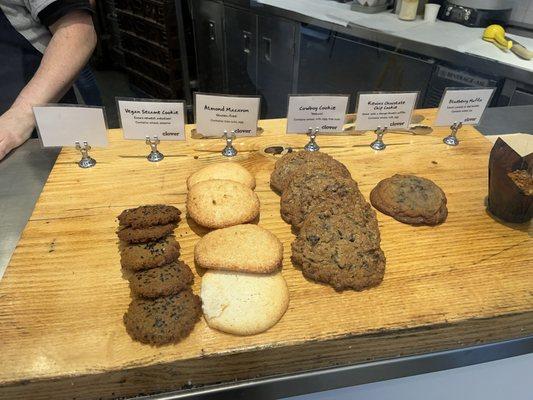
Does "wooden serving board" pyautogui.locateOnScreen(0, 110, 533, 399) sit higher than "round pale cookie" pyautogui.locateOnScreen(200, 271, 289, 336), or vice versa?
"round pale cookie" pyautogui.locateOnScreen(200, 271, 289, 336)

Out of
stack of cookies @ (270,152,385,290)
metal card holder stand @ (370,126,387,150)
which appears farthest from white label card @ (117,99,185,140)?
metal card holder stand @ (370,126,387,150)

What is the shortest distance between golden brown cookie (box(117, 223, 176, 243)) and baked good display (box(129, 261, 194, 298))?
0.08m

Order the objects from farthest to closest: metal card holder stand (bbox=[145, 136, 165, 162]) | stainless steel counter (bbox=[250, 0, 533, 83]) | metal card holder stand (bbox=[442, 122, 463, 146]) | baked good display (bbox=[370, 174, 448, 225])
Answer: stainless steel counter (bbox=[250, 0, 533, 83]) < metal card holder stand (bbox=[442, 122, 463, 146]) < metal card holder stand (bbox=[145, 136, 165, 162]) < baked good display (bbox=[370, 174, 448, 225])

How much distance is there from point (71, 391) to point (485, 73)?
2345 millimetres

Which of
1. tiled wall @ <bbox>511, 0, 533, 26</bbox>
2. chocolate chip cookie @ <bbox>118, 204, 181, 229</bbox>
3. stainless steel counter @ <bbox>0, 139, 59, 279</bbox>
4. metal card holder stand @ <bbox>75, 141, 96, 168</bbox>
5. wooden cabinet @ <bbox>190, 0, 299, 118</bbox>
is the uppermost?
tiled wall @ <bbox>511, 0, 533, 26</bbox>

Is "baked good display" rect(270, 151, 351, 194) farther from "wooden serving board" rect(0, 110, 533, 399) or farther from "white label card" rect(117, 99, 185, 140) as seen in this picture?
"white label card" rect(117, 99, 185, 140)

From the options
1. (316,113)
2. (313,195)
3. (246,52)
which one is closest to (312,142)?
(316,113)

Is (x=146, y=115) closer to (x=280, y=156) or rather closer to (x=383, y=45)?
(x=280, y=156)

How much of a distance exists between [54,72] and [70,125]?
34 cm

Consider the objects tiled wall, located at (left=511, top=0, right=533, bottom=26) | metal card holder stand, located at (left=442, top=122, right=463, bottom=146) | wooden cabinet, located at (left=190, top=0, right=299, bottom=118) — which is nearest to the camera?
metal card holder stand, located at (left=442, top=122, right=463, bottom=146)

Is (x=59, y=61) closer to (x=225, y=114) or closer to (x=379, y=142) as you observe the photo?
(x=225, y=114)

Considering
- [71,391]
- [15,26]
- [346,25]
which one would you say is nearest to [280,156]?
[71,391]

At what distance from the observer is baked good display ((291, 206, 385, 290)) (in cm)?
90

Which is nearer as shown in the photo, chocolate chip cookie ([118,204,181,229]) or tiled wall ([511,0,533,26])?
chocolate chip cookie ([118,204,181,229])
